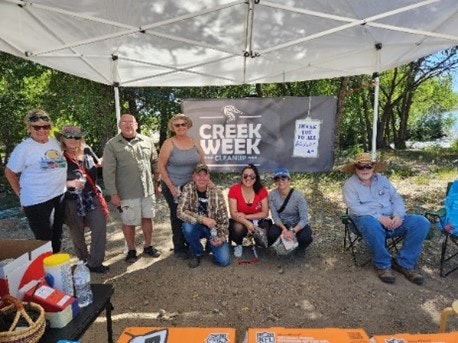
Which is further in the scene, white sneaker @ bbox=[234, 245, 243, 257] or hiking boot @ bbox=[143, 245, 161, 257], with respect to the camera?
hiking boot @ bbox=[143, 245, 161, 257]

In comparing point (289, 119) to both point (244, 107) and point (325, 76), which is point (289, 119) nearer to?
point (244, 107)

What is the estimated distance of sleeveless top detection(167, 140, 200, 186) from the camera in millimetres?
3957

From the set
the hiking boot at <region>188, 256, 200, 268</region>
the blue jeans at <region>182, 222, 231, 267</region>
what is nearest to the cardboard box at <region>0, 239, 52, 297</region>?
the blue jeans at <region>182, 222, 231, 267</region>

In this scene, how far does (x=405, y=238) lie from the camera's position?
371cm

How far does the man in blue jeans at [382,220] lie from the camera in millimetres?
3600

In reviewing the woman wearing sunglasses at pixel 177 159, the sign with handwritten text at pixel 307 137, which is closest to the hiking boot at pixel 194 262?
the woman wearing sunglasses at pixel 177 159

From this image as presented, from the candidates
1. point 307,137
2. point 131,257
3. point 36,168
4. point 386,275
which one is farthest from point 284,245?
point 36,168

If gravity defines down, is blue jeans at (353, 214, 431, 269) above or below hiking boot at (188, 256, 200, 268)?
above

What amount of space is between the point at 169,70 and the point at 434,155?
446 inches

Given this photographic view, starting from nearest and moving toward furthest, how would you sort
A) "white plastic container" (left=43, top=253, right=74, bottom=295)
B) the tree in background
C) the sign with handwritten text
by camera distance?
"white plastic container" (left=43, top=253, right=74, bottom=295)
the sign with handwritten text
the tree in background

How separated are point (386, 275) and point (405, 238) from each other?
44 centimetres

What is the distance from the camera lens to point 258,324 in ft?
9.80

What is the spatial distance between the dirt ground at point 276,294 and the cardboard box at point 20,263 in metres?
1.21

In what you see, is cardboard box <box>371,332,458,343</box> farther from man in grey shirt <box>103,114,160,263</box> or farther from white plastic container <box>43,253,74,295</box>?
man in grey shirt <box>103,114,160,263</box>
